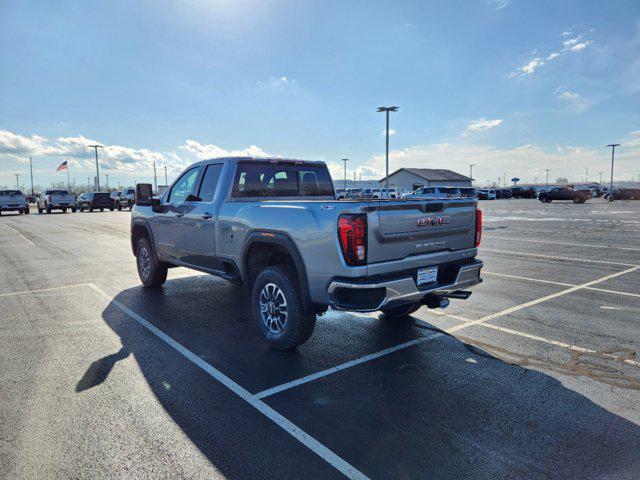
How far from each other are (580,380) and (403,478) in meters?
2.19

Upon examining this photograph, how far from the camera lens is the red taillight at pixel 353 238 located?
3719mm

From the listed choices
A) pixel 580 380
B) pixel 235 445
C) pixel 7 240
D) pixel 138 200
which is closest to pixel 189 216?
pixel 138 200

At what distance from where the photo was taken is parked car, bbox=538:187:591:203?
4725 cm

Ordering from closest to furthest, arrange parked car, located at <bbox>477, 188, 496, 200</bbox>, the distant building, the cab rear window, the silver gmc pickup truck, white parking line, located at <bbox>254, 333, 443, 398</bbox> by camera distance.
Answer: white parking line, located at <bbox>254, 333, 443, 398</bbox> < the silver gmc pickup truck < the cab rear window < parked car, located at <bbox>477, 188, 496, 200</bbox> < the distant building

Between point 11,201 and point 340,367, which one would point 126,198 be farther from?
point 340,367

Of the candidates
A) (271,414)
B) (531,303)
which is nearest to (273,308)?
(271,414)

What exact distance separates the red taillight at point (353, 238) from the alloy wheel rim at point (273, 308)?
1034 millimetres

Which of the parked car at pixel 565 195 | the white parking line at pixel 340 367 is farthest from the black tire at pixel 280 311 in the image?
the parked car at pixel 565 195

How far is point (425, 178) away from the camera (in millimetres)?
82875

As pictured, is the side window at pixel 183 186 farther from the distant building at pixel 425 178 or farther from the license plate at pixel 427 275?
the distant building at pixel 425 178

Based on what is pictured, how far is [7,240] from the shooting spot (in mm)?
15141

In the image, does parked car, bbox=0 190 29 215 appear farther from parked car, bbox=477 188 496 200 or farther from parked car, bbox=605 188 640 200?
parked car, bbox=605 188 640 200

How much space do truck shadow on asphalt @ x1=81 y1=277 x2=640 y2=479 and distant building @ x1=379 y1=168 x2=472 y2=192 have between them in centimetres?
7928

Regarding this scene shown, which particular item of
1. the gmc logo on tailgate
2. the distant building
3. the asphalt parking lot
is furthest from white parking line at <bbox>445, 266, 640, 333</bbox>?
the distant building
